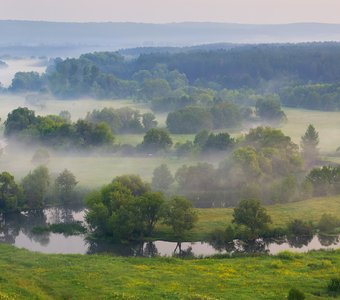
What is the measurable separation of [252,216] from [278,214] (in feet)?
31.5

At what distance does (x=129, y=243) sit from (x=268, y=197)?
22716 mm

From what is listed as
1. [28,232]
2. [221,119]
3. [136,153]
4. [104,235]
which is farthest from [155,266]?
[221,119]

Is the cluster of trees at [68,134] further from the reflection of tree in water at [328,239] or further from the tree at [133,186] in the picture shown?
the reflection of tree in water at [328,239]

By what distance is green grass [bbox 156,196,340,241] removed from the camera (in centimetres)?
6248

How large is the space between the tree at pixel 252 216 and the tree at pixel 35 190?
25756 mm

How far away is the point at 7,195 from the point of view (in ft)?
235

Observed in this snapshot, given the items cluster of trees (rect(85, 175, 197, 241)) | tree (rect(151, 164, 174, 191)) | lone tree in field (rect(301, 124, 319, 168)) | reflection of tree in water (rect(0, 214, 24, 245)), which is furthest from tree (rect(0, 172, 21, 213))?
lone tree in field (rect(301, 124, 319, 168))

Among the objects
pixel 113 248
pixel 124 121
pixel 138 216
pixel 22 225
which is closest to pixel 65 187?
pixel 22 225

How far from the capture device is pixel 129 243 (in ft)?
196

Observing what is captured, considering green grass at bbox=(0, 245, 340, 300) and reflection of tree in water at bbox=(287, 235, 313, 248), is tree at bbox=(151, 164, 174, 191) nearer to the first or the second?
reflection of tree in water at bbox=(287, 235, 313, 248)

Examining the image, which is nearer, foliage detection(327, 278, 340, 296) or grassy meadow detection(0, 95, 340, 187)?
foliage detection(327, 278, 340, 296)

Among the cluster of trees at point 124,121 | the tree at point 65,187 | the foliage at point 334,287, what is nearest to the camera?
the foliage at point 334,287

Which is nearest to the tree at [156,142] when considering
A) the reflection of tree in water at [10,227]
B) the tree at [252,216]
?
the reflection of tree in water at [10,227]

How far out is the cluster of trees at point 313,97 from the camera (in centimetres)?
16088
